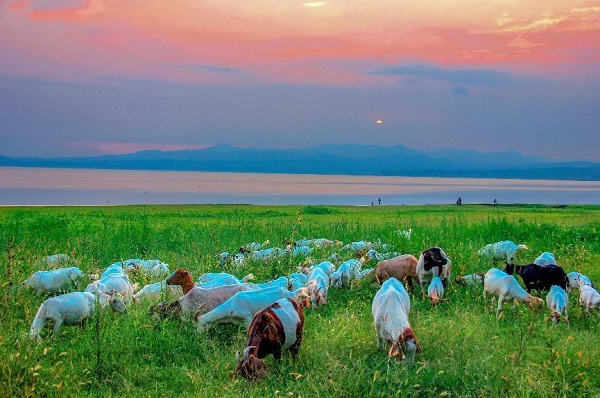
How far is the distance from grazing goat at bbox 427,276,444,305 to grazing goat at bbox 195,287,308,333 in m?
2.93

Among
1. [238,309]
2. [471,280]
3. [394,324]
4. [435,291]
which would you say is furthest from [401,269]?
[238,309]

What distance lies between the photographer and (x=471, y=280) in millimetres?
10586

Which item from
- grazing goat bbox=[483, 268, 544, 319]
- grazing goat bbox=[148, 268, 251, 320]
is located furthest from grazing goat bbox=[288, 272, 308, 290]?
grazing goat bbox=[483, 268, 544, 319]

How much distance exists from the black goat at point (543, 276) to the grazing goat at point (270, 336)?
175 inches

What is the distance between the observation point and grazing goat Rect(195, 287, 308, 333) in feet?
24.2

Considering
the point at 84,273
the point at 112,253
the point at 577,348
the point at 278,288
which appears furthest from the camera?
the point at 112,253

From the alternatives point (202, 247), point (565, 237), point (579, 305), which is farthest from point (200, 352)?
point (565, 237)

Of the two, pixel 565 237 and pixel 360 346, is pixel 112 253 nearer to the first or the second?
pixel 360 346

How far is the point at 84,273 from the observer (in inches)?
404

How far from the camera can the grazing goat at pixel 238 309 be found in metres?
7.38

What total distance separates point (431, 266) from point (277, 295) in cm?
329

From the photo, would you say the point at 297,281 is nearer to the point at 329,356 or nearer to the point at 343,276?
the point at 343,276

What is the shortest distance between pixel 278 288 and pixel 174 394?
219 cm

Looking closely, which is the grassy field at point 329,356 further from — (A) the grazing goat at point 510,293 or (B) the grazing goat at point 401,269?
(B) the grazing goat at point 401,269
